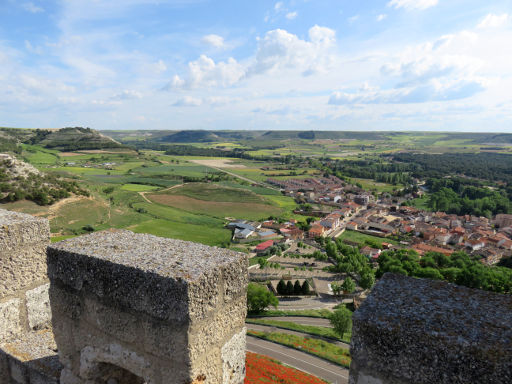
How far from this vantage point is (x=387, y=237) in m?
63.1

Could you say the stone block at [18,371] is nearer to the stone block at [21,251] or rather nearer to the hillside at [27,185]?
the stone block at [21,251]

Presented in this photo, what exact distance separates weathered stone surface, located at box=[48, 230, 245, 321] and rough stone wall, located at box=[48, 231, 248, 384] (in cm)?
1

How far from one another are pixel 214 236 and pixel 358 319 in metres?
49.5

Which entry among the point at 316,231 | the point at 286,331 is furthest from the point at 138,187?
the point at 286,331

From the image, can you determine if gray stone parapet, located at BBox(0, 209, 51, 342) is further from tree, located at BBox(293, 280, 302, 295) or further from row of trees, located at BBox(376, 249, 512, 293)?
row of trees, located at BBox(376, 249, 512, 293)

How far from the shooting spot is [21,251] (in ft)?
18.2

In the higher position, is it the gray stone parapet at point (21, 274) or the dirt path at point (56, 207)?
the gray stone parapet at point (21, 274)

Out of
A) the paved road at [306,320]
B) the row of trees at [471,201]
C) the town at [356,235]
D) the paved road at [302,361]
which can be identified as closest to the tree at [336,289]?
the town at [356,235]

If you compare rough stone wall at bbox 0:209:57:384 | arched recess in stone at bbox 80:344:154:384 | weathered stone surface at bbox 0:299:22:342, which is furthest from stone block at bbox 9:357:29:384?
arched recess in stone at bbox 80:344:154:384

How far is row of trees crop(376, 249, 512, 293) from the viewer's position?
36156 mm

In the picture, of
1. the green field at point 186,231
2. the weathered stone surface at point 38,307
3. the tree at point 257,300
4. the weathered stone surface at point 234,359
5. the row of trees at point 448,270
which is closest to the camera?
the weathered stone surface at point 234,359

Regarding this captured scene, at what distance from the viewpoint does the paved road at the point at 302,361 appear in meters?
17.7

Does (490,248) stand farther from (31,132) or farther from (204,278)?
(31,132)

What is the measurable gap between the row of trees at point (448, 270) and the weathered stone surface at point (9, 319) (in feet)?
122
